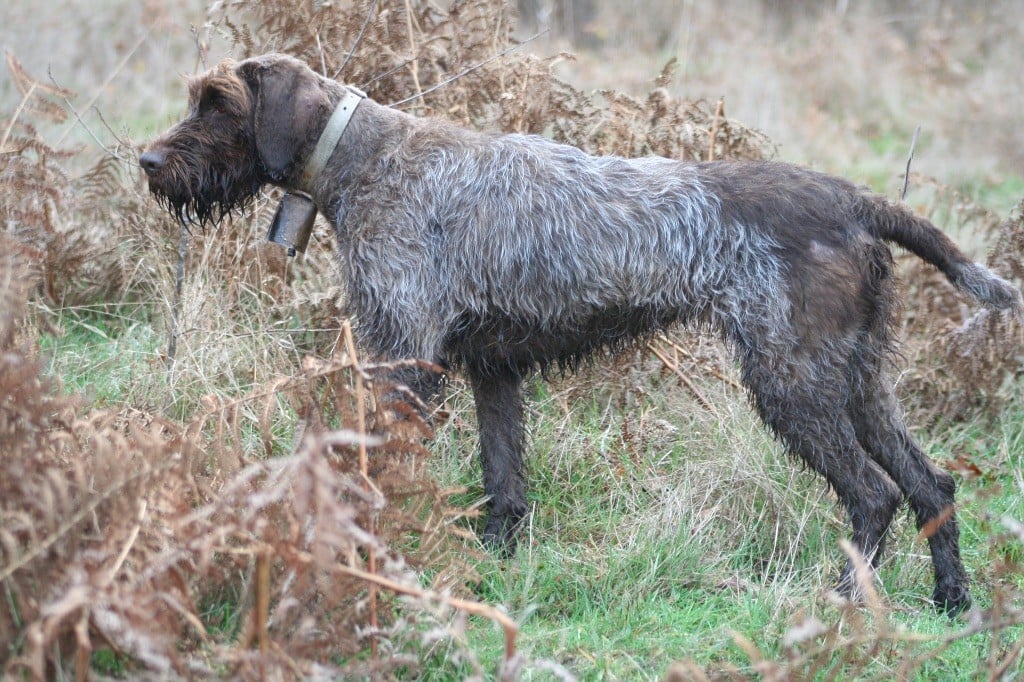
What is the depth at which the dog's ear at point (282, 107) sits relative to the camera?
468 centimetres

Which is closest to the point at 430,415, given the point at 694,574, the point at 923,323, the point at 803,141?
the point at 694,574

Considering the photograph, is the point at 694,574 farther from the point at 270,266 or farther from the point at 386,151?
the point at 270,266

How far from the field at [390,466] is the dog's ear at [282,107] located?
2.97 ft

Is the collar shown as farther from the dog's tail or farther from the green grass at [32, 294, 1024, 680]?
the dog's tail

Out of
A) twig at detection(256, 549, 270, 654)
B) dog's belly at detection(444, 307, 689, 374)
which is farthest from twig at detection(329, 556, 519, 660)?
dog's belly at detection(444, 307, 689, 374)

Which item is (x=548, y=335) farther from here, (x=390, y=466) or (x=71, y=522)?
(x=71, y=522)

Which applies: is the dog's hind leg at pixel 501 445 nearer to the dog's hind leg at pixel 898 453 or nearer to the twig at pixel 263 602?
the dog's hind leg at pixel 898 453

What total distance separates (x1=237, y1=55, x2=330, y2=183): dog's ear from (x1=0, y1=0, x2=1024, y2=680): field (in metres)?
0.91

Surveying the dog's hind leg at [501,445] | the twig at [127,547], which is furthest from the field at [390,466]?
the dog's hind leg at [501,445]

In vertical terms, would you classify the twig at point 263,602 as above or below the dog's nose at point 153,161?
below

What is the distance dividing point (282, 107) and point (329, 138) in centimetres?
24

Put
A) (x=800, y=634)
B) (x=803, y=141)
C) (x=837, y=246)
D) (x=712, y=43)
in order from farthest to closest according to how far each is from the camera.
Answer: (x=712, y=43) → (x=803, y=141) → (x=837, y=246) → (x=800, y=634)

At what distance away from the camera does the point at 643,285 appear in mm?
4559

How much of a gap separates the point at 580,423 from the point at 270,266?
6.54 ft
